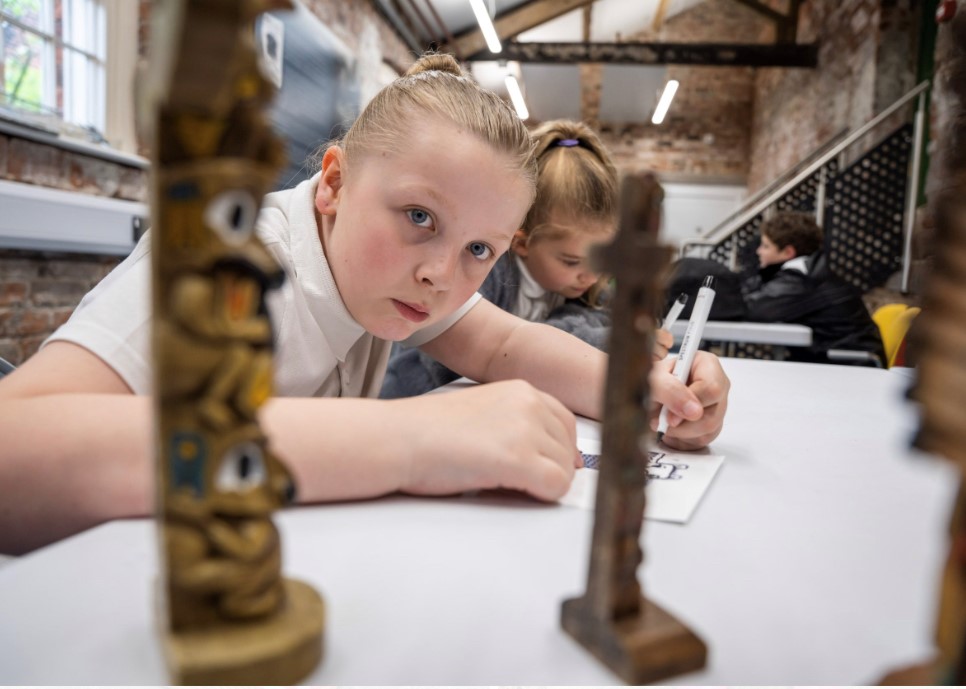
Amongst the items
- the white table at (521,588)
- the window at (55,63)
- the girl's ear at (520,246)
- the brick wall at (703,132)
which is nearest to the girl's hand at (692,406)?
the white table at (521,588)

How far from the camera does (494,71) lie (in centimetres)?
595

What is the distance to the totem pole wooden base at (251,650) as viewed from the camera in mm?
248

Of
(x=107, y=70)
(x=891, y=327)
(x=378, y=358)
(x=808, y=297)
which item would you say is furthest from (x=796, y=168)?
(x=378, y=358)

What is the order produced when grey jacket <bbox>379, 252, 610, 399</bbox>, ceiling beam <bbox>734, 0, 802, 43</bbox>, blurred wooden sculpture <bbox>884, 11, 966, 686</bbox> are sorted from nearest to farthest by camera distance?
1. blurred wooden sculpture <bbox>884, 11, 966, 686</bbox>
2. grey jacket <bbox>379, 252, 610, 399</bbox>
3. ceiling beam <bbox>734, 0, 802, 43</bbox>

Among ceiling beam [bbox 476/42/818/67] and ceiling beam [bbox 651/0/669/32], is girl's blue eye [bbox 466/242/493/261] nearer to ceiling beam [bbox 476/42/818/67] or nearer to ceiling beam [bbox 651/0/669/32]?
ceiling beam [bbox 476/42/818/67]

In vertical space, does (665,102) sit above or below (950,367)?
above

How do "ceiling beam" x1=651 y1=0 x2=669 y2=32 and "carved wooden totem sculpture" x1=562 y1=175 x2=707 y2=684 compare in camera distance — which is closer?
"carved wooden totem sculpture" x1=562 y1=175 x2=707 y2=684

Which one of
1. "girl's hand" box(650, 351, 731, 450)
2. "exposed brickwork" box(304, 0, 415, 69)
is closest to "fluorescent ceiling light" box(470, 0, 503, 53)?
"exposed brickwork" box(304, 0, 415, 69)

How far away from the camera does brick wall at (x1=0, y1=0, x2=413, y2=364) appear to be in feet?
6.43

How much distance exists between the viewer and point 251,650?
0.25 metres

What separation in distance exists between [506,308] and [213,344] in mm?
1199

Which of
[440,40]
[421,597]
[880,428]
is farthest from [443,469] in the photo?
[440,40]

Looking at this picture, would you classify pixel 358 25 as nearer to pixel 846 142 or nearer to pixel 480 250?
pixel 846 142

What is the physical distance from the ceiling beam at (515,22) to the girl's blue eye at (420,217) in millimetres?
5313
